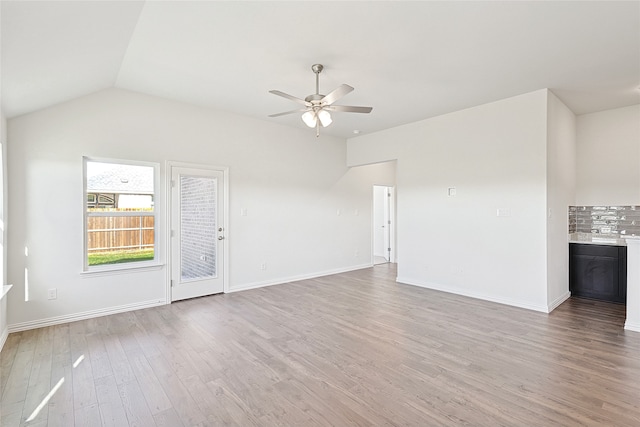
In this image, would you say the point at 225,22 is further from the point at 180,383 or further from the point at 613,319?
the point at 613,319

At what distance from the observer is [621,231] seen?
4.94 m

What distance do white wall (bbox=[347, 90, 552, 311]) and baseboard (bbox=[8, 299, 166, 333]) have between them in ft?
13.8

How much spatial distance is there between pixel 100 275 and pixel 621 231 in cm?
763

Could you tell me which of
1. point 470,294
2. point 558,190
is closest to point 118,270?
point 470,294

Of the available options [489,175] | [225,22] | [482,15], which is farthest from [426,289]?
[225,22]

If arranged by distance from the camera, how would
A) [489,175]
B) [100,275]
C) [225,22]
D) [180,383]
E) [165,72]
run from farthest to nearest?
[489,175], [100,275], [165,72], [225,22], [180,383]

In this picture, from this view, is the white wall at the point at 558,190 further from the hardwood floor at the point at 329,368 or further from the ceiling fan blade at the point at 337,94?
the ceiling fan blade at the point at 337,94

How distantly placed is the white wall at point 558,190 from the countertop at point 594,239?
301mm

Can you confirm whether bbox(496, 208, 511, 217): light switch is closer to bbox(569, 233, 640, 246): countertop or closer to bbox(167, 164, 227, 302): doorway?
bbox(569, 233, 640, 246): countertop

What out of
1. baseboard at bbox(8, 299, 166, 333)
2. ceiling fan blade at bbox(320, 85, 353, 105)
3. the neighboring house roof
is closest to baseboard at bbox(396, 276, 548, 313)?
ceiling fan blade at bbox(320, 85, 353, 105)

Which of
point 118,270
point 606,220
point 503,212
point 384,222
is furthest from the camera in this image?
point 384,222

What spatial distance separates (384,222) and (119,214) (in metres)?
6.26

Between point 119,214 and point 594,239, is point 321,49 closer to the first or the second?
point 119,214

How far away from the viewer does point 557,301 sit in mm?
4395
